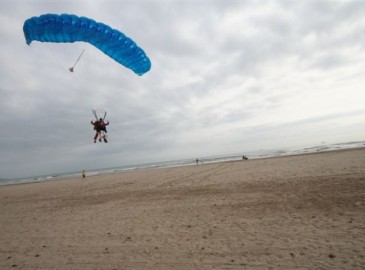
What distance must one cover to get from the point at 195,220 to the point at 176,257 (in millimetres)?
2706

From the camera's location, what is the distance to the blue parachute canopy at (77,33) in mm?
8945

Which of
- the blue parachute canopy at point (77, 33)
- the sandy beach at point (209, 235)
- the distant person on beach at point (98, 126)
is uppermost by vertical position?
the blue parachute canopy at point (77, 33)

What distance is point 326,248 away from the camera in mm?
4996

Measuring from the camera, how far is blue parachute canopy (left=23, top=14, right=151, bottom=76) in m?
8.95

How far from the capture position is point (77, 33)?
9227 mm

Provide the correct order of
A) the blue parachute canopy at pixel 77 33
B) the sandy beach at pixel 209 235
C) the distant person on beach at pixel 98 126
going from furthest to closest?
1. the distant person on beach at pixel 98 126
2. the blue parachute canopy at pixel 77 33
3. the sandy beach at pixel 209 235

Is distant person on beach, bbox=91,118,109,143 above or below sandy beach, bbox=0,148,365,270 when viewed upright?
above

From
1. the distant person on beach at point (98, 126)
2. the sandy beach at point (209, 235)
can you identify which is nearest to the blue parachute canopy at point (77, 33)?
the distant person on beach at point (98, 126)

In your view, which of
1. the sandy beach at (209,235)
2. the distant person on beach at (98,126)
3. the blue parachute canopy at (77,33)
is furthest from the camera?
the distant person on beach at (98,126)

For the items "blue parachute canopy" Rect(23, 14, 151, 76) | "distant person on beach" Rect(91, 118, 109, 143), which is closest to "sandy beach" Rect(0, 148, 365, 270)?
"distant person on beach" Rect(91, 118, 109, 143)

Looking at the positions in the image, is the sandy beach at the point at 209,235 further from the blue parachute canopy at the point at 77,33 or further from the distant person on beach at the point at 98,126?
the blue parachute canopy at the point at 77,33

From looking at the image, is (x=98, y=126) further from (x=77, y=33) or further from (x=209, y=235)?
(x=209, y=235)

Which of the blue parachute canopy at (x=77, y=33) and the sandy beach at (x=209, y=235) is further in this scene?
the blue parachute canopy at (x=77, y=33)

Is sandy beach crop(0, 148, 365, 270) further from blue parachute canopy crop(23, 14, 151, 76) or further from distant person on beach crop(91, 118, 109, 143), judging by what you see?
blue parachute canopy crop(23, 14, 151, 76)
